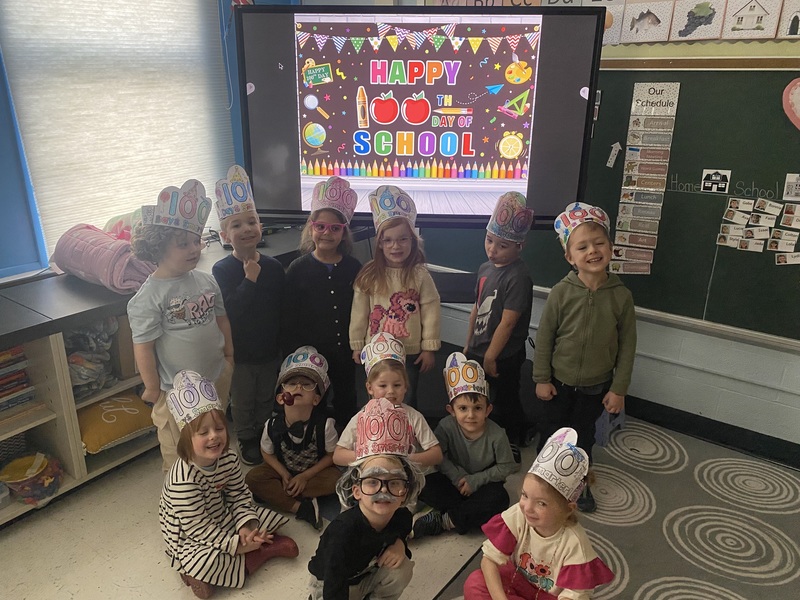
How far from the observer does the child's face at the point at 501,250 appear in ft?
7.45

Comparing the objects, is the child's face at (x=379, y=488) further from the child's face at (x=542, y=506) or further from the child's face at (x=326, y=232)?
the child's face at (x=326, y=232)

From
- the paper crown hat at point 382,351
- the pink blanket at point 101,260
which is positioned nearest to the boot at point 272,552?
the paper crown hat at point 382,351

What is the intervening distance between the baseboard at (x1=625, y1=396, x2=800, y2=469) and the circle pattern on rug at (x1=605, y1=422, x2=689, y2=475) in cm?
7

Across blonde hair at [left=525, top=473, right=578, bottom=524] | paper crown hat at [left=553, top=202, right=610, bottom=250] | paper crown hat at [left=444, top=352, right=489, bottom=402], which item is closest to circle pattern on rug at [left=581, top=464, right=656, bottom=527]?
paper crown hat at [left=444, top=352, right=489, bottom=402]

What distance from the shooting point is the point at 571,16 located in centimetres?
233

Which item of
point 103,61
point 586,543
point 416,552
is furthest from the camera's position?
point 103,61

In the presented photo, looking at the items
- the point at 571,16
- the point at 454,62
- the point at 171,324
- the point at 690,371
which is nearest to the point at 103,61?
the point at 171,324

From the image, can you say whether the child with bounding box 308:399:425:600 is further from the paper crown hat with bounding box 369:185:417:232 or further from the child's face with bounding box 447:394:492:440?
the paper crown hat with bounding box 369:185:417:232

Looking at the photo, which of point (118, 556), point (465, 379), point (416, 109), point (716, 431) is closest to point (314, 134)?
point (416, 109)

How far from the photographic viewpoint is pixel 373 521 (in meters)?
1.48

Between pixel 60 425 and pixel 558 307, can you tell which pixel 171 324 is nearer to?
pixel 60 425

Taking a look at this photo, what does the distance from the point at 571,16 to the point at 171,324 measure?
74.3 inches

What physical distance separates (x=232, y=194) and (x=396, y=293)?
2.26ft

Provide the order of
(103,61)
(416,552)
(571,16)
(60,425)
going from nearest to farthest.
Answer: (416,552), (60,425), (571,16), (103,61)
